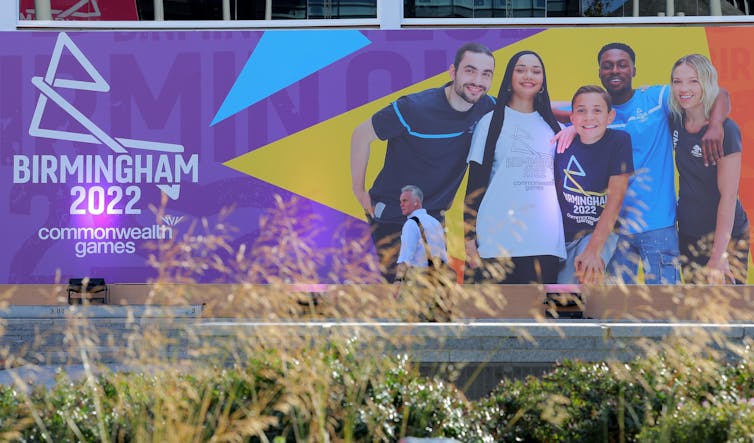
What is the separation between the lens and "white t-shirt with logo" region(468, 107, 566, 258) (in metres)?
18.9

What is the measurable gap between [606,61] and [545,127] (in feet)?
5.98

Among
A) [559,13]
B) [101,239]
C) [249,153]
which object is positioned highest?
[559,13]

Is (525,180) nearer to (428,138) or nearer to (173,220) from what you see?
(428,138)

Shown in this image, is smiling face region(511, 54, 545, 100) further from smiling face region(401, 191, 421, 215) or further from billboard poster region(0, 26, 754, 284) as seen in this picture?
smiling face region(401, 191, 421, 215)

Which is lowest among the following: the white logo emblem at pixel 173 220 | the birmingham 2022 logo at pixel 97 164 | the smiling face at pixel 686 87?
the white logo emblem at pixel 173 220

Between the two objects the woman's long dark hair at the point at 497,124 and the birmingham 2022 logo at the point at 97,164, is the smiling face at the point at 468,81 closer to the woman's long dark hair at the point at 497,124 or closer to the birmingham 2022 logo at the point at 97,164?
the woman's long dark hair at the point at 497,124

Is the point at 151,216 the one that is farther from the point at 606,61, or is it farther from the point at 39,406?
the point at 39,406

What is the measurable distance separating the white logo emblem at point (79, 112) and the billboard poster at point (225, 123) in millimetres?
29

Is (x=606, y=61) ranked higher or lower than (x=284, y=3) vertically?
lower

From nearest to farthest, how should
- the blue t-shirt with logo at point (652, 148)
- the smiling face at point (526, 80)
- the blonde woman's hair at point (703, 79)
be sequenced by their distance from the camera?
the blue t-shirt with logo at point (652, 148) < the blonde woman's hair at point (703, 79) < the smiling face at point (526, 80)

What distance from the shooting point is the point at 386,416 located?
4391mm

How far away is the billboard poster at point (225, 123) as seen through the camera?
19.1m

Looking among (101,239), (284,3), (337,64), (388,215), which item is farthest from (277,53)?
(101,239)

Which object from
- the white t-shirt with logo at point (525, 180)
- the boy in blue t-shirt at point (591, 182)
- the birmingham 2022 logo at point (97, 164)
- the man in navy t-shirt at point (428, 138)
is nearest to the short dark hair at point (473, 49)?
the man in navy t-shirt at point (428, 138)
